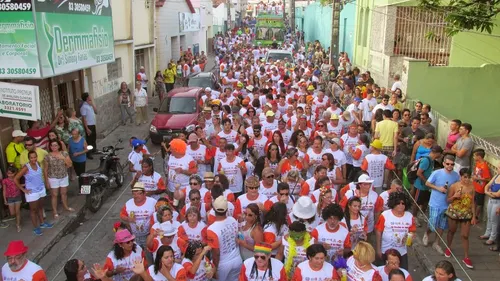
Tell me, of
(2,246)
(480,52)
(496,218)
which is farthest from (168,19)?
(496,218)

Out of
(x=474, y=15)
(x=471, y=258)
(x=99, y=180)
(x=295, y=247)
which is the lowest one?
(x=471, y=258)

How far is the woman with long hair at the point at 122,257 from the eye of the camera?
525cm

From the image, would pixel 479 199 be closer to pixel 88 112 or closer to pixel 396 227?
pixel 396 227

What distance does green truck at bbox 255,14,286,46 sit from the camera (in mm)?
40438

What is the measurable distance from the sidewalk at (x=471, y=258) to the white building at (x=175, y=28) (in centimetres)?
1900

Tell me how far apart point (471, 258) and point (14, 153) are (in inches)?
317

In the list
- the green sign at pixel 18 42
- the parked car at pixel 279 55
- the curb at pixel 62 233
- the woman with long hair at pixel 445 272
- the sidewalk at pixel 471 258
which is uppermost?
the green sign at pixel 18 42

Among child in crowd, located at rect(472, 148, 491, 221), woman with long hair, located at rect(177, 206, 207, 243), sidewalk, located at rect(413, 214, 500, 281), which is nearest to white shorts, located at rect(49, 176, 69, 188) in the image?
woman with long hair, located at rect(177, 206, 207, 243)

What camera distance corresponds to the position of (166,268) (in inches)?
192

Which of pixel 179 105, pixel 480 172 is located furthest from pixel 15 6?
pixel 480 172

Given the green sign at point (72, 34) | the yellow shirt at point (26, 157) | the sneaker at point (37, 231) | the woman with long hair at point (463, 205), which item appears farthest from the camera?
the green sign at point (72, 34)

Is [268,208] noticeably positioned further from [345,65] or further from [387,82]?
[345,65]

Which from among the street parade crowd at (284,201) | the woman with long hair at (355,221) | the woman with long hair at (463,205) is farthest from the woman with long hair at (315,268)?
the woman with long hair at (463,205)

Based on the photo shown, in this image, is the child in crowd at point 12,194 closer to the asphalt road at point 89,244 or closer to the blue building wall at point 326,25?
the asphalt road at point 89,244
